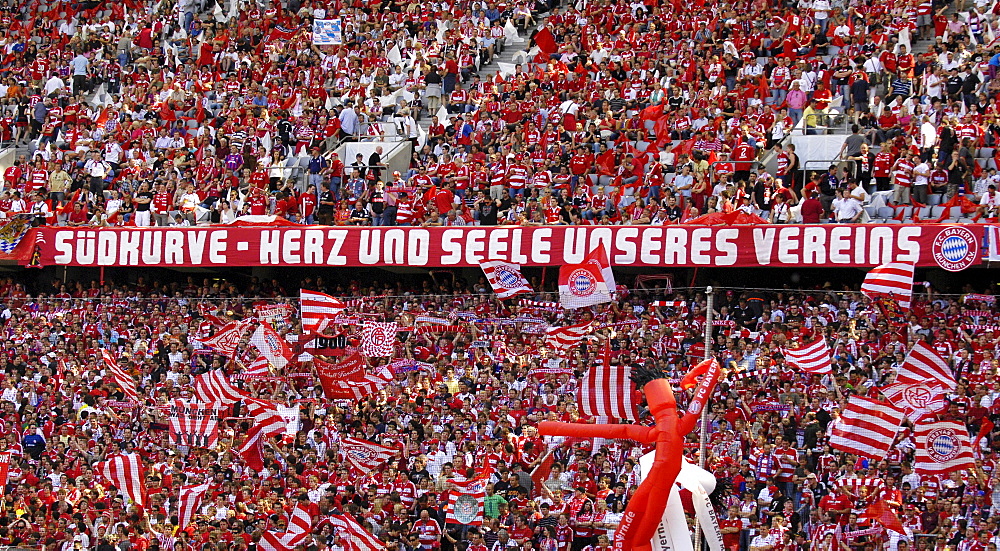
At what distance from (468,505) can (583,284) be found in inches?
123

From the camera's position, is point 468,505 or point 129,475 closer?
point 468,505

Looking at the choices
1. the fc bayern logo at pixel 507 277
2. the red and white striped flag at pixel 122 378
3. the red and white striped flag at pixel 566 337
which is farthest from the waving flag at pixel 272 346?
the red and white striped flag at pixel 566 337

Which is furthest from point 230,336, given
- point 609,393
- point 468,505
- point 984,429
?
point 984,429

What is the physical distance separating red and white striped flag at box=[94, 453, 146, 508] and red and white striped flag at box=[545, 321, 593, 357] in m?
4.66

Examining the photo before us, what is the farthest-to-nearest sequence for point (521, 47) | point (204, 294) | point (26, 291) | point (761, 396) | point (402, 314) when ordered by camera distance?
point (521, 47) < point (26, 291) < point (204, 294) < point (402, 314) < point (761, 396)

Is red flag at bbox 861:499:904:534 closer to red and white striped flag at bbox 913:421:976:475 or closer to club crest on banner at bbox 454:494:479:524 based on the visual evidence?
red and white striped flag at bbox 913:421:976:475

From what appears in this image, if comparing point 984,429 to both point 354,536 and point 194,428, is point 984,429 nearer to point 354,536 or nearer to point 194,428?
point 354,536

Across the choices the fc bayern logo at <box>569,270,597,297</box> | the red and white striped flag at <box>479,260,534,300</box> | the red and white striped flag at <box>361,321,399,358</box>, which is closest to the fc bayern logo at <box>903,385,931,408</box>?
the fc bayern logo at <box>569,270,597,297</box>

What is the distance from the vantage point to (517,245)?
19.4m

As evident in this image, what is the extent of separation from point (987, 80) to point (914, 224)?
433cm

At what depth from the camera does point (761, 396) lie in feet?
48.9

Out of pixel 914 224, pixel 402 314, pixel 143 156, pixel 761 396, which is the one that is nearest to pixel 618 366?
pixel 761 396

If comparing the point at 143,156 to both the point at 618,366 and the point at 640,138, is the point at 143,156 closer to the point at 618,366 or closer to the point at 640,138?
the point at 640,138

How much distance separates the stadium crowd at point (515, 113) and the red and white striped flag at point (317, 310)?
10.3 ft
